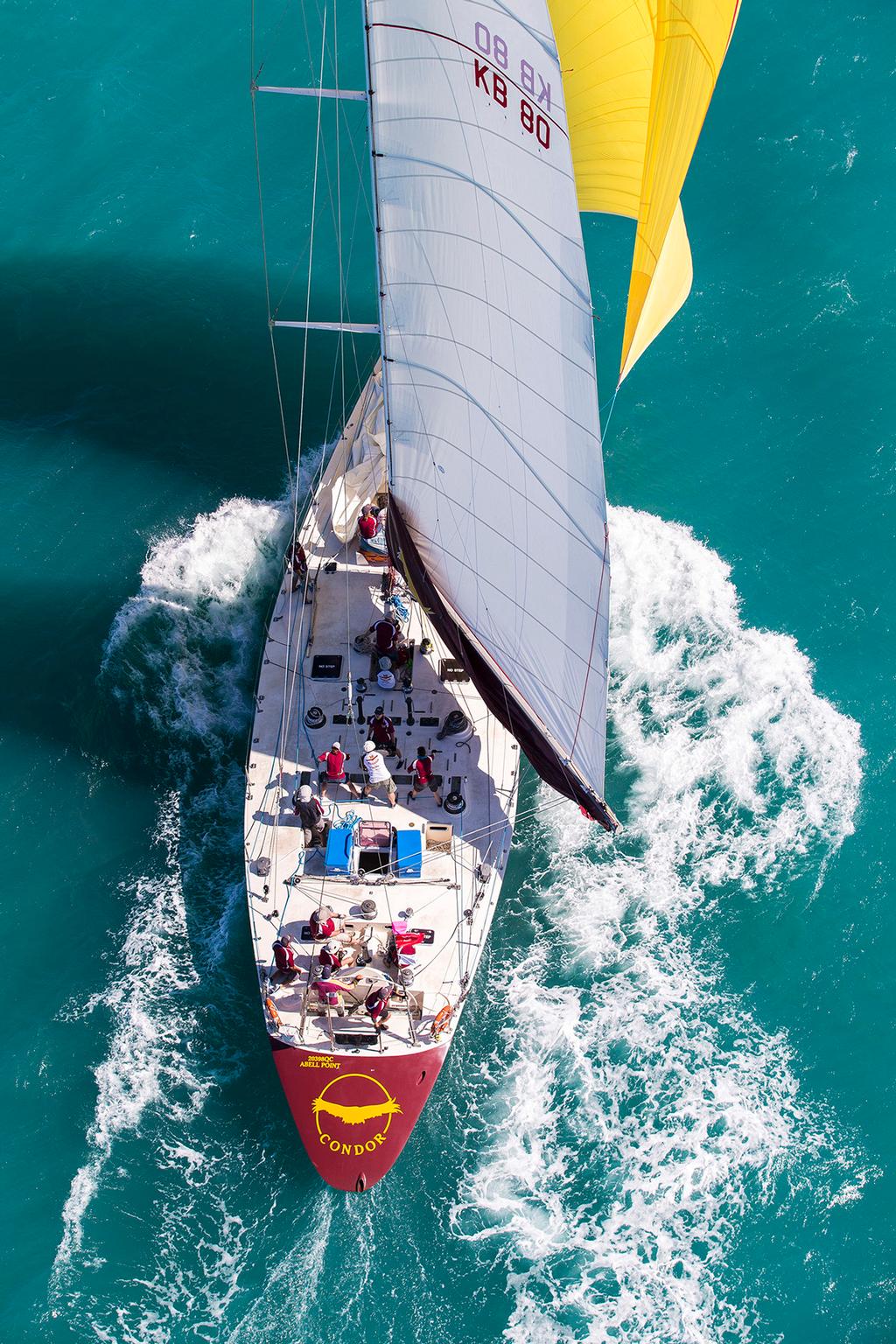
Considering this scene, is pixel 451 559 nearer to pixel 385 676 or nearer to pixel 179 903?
pixel 385 676

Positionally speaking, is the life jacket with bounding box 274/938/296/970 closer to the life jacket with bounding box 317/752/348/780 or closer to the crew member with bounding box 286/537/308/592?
the life jacket with bounding box 317/752/348/780

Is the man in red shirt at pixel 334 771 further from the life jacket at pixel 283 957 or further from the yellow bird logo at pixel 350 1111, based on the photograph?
the yellow bird logo at pixel 350 1111

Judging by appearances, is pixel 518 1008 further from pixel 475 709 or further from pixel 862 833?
pixel 862 833

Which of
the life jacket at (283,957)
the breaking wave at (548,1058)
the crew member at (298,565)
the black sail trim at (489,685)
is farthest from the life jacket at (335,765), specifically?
the crew member at (298,565)

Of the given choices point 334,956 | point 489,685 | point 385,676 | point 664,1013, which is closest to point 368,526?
point 385,676

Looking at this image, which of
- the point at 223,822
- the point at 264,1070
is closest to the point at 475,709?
the point at 223,822
